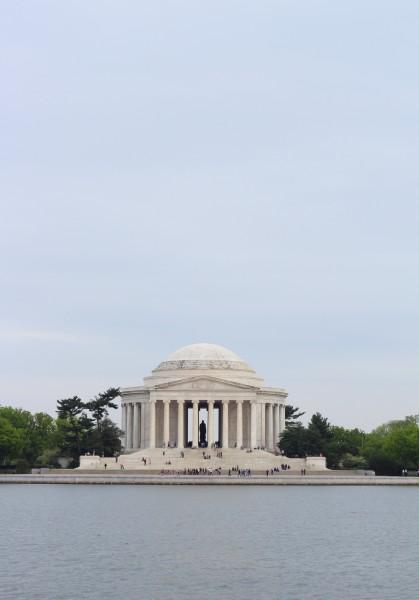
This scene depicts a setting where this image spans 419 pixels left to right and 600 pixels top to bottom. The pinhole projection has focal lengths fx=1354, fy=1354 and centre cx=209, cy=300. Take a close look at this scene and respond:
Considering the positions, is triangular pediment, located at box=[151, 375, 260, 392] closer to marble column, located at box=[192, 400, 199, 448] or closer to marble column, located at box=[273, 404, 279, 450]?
marble column, located at box=[192, 400, 199, 448]

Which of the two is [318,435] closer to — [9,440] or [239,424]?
[239,424]

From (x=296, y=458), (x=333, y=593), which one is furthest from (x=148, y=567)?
(x=296, y=458)

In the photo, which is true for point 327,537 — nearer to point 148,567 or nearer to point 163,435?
point 148,567

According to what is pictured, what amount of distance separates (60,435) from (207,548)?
89.6 m

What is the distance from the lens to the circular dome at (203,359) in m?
161

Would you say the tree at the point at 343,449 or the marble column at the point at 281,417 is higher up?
the marble column at the point at 281,417

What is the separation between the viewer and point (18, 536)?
209ft

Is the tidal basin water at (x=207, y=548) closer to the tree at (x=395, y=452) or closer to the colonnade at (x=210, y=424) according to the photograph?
the tree at (x=395, y=452)

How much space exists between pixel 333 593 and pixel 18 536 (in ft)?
71.4

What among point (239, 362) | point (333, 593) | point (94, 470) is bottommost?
point (333, 593)

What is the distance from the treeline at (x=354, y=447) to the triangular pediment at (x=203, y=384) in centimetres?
852

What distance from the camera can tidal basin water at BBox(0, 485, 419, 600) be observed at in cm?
4722

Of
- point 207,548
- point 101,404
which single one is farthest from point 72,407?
point 207,548

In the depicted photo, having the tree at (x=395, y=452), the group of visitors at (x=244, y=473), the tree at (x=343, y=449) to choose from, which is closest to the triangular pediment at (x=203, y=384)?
the tree at (x=343, y=449)
